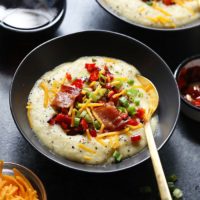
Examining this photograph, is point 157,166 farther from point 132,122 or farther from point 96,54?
point 96,54

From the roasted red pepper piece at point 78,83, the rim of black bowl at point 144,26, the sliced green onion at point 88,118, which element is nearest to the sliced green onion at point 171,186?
the sliced green onion at point 88,118

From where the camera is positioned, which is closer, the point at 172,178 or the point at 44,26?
the point at 172,178

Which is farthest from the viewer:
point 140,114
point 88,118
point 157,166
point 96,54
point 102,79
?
point 96,54

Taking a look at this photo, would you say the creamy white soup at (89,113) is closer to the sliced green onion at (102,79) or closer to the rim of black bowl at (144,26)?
the sliced green onion at (102,79)

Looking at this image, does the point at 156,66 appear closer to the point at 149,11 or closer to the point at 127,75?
the point at 127,75

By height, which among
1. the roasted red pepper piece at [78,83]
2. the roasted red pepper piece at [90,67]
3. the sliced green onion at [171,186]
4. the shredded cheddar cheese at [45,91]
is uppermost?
the roasted red pepper piece at [90,67]

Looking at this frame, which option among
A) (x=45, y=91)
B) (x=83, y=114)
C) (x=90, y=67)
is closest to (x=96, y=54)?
(x=90, y=67)

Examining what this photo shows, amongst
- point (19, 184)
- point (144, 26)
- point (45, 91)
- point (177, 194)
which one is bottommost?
point (177, 194)

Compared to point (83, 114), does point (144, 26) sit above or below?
above
